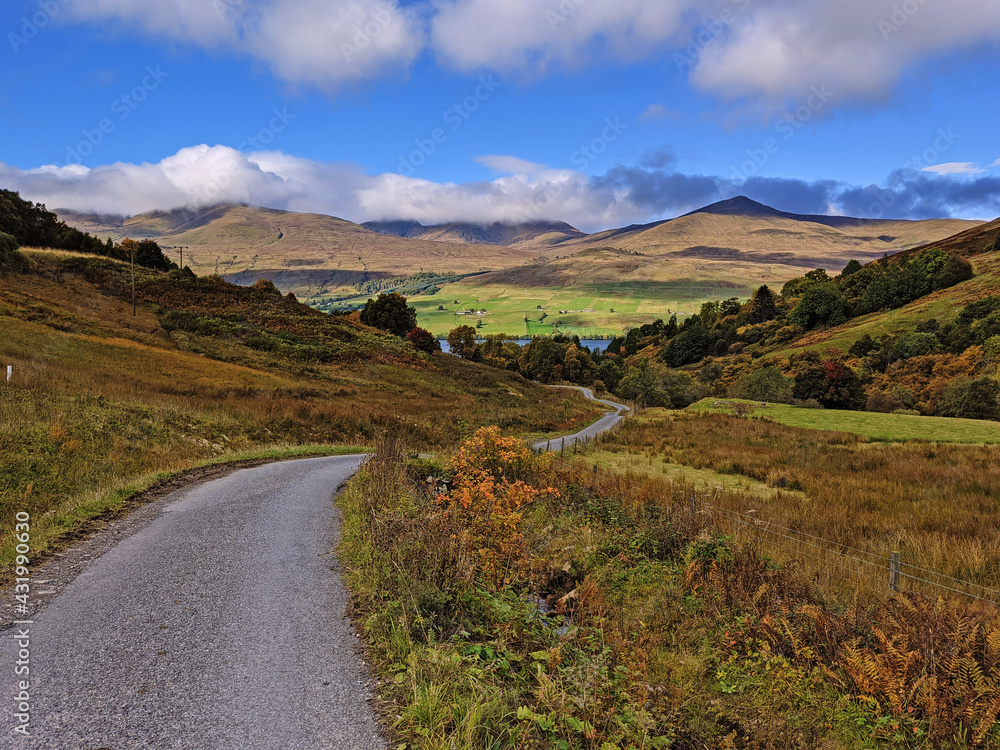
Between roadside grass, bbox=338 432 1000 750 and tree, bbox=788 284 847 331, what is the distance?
12773cm

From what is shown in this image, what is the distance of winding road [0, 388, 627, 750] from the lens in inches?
156

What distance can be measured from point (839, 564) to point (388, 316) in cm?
8779

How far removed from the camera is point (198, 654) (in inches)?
199

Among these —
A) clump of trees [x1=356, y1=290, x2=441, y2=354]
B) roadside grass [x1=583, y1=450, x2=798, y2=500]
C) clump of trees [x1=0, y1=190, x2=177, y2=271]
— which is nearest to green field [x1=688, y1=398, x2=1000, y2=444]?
roadside grass [x1=583, y1=450, x2=798, y2=500]

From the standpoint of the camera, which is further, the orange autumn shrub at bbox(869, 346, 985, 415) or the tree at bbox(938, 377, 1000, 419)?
the orange autumn shrub at bbox(869, 346, 985, 415)

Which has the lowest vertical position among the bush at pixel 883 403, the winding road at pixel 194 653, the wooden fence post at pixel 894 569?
the bush at pixel 883 403

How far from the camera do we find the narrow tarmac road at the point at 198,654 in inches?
156

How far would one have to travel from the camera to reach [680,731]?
4605 millimetres

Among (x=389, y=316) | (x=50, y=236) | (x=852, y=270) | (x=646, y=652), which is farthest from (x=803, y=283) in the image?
(x=646, y=652)

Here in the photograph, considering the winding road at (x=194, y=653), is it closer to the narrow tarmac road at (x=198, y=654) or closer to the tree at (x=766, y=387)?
the narrow tarmac road at (x=198, y=654)

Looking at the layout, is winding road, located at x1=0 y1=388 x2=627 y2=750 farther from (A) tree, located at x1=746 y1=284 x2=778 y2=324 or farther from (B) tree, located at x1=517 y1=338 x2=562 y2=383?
(A) tree, located at x1=746 y1=284 x2=778 y2=324

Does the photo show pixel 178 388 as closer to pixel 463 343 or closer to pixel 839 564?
pixel 839 564

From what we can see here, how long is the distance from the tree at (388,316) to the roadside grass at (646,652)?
84847 millimetres

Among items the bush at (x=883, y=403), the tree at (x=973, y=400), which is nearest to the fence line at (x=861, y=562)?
the tree at (x=973, y=400)
